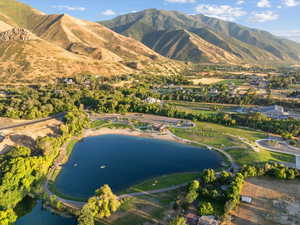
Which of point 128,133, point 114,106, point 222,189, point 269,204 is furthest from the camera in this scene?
point 114,106

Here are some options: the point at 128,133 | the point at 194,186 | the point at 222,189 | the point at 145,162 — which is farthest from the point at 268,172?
the point at 128,133

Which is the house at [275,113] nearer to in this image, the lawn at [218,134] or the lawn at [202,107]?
the lawn at [202,107]

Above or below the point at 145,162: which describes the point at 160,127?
above

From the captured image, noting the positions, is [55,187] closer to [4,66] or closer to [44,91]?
[44,91]

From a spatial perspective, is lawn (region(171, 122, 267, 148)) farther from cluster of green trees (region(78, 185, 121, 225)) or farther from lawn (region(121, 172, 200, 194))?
cluster of green trees (region(78, 185, 121, 225))

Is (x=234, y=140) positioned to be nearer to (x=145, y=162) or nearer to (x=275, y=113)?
(x=145, y=162)

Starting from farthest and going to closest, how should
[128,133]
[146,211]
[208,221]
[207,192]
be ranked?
1. [128,133]
2. [207,192]
3. [146,211]
4. [208,221]

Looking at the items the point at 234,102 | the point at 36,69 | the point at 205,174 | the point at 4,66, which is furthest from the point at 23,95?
the point at 234,102

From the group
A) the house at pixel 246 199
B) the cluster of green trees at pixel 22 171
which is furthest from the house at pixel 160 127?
the house at pixel 246 199
